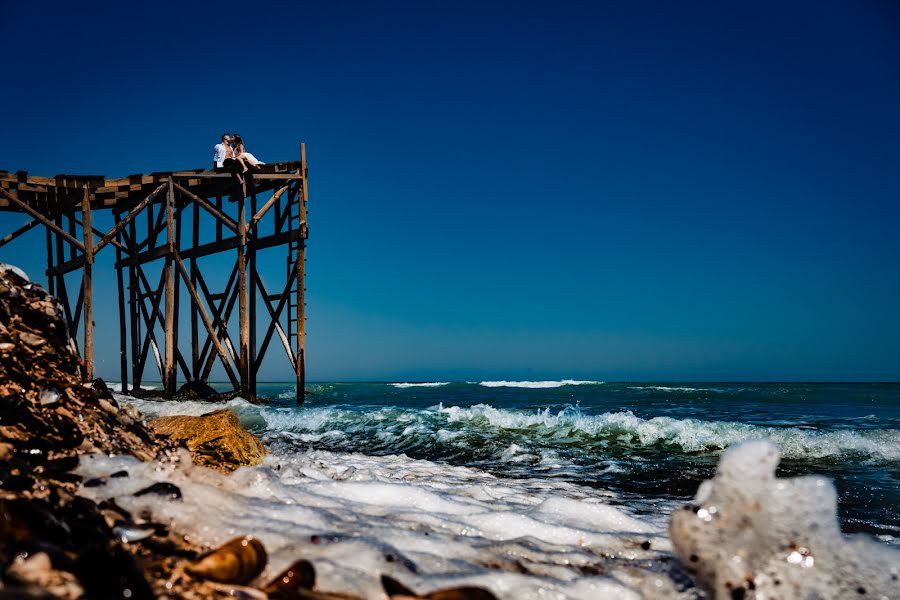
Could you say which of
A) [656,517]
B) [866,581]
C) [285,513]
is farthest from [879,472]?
[285,513]

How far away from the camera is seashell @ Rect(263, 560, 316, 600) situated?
1.55 m

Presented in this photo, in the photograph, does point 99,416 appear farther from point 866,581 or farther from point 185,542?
point 866,581

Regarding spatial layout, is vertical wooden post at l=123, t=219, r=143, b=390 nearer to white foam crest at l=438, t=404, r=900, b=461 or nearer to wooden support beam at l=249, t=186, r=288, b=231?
wooden support beam at l=249, t=186, r=288, b=231

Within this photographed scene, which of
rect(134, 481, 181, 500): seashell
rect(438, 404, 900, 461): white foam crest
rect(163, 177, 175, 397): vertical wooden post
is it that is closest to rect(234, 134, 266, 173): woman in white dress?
rect(163, 177, 175, 397): vertical wooden post

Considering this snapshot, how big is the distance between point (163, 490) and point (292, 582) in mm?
763

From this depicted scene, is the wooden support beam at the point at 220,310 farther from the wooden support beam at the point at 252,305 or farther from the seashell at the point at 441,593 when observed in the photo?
the seashell at the point at 441,593

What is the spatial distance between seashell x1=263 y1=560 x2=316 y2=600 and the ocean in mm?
101

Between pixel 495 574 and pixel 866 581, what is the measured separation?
1.24 metres

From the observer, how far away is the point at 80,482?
6.58ft

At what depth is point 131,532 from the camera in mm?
1735

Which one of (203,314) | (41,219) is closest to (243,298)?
(203,314)

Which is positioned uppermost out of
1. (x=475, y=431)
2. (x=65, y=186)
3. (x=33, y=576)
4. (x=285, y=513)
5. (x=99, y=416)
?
(x=65, y=186)

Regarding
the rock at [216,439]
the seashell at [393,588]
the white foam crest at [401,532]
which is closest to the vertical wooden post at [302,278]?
the rock at [216,439]

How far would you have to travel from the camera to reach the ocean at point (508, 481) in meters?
2.09
